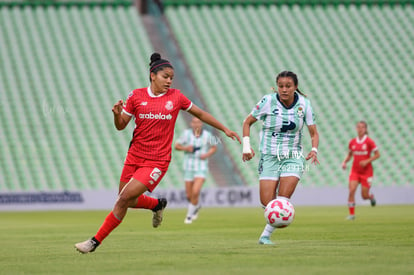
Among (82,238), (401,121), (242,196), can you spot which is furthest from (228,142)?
(82,238)

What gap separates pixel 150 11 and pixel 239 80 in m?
6.04

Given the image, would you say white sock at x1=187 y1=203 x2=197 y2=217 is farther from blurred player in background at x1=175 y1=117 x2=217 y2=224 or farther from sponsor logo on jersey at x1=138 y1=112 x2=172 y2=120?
sponsor logo on jersey at x1=138 y1=112 x2=172 y2=120

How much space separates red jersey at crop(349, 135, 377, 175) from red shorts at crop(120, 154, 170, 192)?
10713mm

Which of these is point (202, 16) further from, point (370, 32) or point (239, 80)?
point (370, 32)

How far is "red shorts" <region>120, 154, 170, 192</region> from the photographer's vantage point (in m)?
9.11

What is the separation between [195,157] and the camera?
1836 cm

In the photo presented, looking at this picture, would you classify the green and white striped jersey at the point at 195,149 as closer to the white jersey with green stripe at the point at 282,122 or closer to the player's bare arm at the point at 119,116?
the white jersey with green stripe at the point at 282,122

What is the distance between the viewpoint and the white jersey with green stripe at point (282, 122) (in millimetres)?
10156

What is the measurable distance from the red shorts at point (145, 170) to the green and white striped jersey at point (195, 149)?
8.86 metres

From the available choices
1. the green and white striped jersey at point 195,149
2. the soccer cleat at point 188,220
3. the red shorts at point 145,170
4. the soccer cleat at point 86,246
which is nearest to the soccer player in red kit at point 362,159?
the green and white striped jersey at point 195,149

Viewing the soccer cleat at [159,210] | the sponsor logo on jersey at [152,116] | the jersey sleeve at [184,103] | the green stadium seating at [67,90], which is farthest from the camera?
the green stadium seating at [67,90]

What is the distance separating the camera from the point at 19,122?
29.2m

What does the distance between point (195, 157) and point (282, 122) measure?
27.2 ft

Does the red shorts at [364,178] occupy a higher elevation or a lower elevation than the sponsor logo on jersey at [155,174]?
higher
